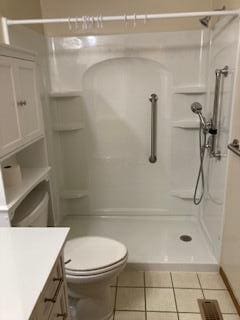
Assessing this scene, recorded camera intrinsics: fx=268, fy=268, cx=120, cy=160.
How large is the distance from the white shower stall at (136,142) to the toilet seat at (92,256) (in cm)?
53

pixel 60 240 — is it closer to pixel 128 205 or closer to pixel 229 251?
pixel 229 251

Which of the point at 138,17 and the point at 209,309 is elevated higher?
the point at 138,17

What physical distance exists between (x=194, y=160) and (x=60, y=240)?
187cm

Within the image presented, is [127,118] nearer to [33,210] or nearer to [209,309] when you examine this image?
[33,210]

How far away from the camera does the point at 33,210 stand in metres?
1.62

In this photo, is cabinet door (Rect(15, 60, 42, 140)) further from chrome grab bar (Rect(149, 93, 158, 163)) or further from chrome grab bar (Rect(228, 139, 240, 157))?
chrome grab bar (Rect(228, 139, 240, 157))

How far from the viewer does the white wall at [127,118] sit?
242cm

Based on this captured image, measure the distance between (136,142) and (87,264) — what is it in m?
1.43

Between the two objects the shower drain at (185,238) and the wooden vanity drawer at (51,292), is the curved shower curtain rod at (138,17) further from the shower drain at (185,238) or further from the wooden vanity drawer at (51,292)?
the shower drain at (185,238)

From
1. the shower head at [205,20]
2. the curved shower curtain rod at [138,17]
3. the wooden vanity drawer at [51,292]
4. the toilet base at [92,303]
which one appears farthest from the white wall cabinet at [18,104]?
the shower head at [205,20]

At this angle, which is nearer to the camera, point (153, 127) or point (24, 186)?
point (24, 186)

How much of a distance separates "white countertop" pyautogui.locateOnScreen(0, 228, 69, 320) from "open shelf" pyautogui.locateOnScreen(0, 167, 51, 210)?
0.65 feet

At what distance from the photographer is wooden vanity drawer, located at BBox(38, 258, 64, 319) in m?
0.90

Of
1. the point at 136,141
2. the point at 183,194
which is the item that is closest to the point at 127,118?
the point at 136,141
